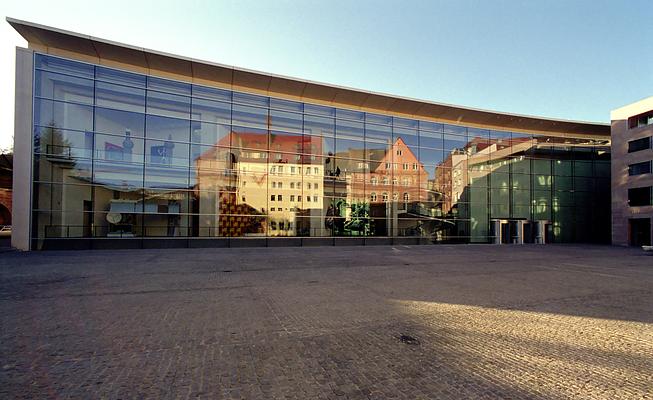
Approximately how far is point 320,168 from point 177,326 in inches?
898

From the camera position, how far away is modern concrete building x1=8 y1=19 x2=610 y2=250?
21.1 metres

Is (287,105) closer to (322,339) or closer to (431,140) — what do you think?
(431,140)

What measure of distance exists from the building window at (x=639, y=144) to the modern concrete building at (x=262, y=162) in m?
4.24

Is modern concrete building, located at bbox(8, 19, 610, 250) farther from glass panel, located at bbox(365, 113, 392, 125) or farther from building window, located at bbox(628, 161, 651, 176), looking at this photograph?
building window, located at bbox(628, 161, 651, 176)

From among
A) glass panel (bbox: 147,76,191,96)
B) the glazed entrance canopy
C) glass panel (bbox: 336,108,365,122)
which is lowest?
glass panel (bbox: 336,108,365,122)

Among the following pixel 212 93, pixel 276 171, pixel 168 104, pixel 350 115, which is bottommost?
pixel 276 171

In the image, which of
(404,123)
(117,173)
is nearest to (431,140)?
(404,123)

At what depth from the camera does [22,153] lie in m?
20.2

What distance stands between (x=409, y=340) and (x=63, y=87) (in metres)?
26.2

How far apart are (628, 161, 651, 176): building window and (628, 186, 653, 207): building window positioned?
1520mm

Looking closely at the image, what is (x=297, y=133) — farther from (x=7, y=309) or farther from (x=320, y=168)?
(x=7, y=309)

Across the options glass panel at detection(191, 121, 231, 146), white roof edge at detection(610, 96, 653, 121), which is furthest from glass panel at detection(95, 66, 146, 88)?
white roof edge at detection(610, 96, 653, 121)

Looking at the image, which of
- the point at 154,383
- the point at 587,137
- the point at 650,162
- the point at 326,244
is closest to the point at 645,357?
the point at 154,383

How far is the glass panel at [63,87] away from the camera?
819 inches
